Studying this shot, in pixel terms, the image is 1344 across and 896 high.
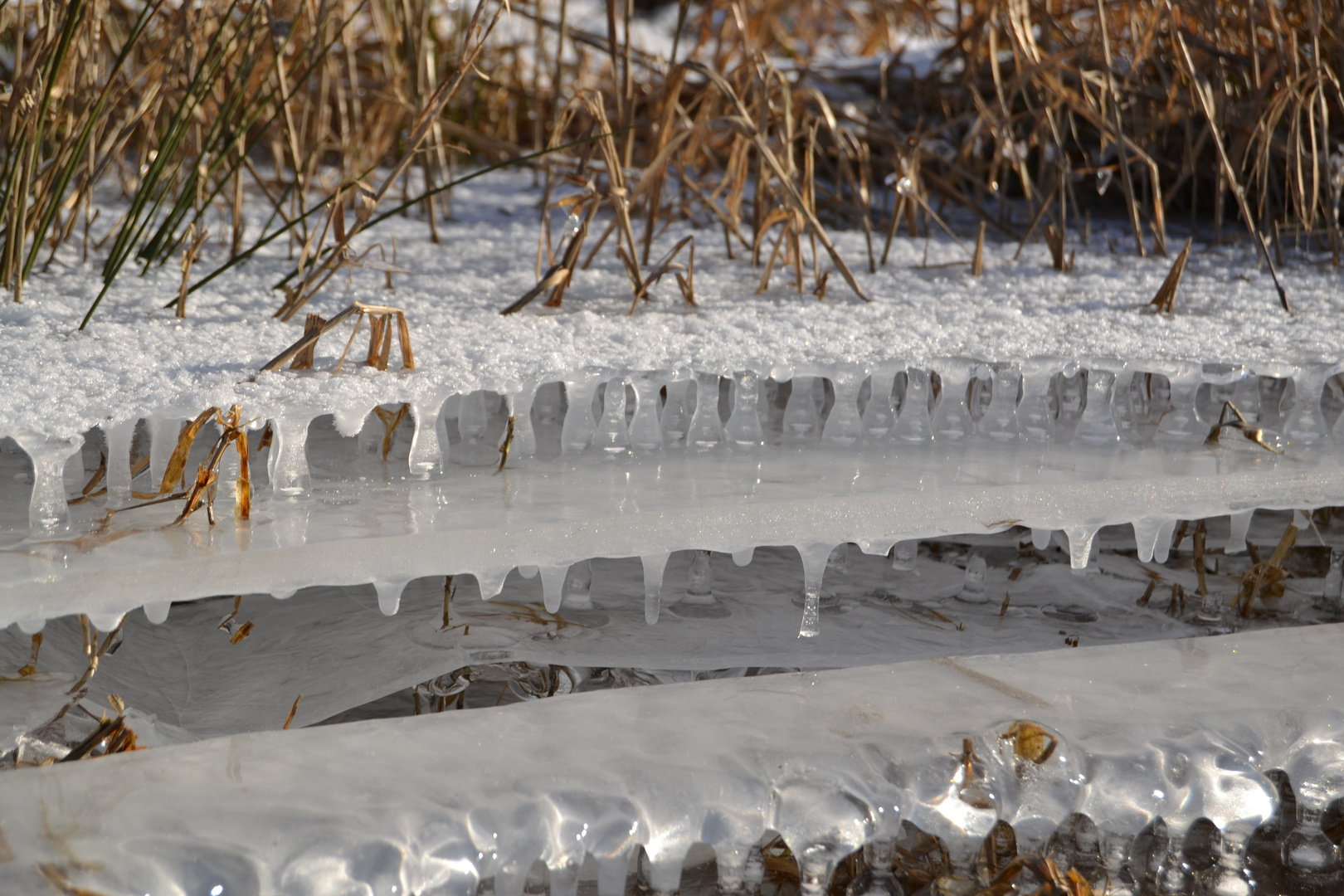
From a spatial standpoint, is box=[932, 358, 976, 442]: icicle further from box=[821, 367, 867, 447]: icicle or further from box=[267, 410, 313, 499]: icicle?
box=[267, 410, 313, 499]: icicle

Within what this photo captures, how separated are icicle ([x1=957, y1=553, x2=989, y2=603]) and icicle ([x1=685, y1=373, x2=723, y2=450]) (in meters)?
0.41

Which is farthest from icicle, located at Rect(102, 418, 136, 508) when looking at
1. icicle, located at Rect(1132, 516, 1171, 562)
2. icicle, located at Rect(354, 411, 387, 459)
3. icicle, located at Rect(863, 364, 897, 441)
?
icicle, located at Rect(1132, 516, 1171, 562)

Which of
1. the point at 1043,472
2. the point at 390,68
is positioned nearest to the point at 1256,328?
the point at 1043,472

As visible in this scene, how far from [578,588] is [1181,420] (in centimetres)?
87

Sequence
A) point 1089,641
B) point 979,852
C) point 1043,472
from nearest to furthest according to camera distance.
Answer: point 979,852, point 1043,472, point 1089,641

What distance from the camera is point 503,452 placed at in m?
1.39

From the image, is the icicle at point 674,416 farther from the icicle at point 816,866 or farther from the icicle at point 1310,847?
the icicle at point 1310,847

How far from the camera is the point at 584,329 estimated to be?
5.07ft

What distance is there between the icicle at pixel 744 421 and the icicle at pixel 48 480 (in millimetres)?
777

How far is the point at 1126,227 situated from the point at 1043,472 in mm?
1468

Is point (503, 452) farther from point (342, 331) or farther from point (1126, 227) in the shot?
point (1126, 227)

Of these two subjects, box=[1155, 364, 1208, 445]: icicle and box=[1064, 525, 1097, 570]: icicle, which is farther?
box=[1155, 364, 1208, 445]: icicle

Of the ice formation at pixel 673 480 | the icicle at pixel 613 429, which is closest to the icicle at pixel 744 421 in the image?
the ice formation at pixel 673 480

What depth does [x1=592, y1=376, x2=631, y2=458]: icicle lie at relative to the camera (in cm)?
144
